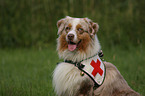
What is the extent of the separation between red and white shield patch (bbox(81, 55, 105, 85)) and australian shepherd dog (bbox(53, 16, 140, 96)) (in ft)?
0.16

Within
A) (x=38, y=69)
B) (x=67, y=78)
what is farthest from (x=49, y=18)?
(x=67, y=78)

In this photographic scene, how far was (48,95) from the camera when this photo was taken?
14.4ft

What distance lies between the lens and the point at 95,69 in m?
3.87

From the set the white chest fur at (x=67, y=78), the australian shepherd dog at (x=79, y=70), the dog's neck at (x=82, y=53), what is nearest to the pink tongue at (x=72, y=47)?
the australian shepherd dog at (x=79, y=70)

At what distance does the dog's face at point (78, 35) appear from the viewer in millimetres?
4040

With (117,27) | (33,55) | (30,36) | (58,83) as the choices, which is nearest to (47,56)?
(33,55)

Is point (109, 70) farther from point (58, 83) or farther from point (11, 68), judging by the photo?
point (11, 68)

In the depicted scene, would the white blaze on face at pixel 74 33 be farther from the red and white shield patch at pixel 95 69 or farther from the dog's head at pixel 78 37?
the red and white shield patch at pixel 95 69

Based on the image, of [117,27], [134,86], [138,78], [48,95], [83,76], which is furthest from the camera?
[117,27]

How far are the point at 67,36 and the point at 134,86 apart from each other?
7.23 feet

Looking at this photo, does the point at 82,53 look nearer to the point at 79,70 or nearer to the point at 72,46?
the point at 72,46

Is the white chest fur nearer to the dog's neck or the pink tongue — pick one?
the dog's neck

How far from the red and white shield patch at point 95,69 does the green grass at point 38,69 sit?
1.02m

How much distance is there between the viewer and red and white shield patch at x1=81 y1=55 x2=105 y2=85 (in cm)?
383
